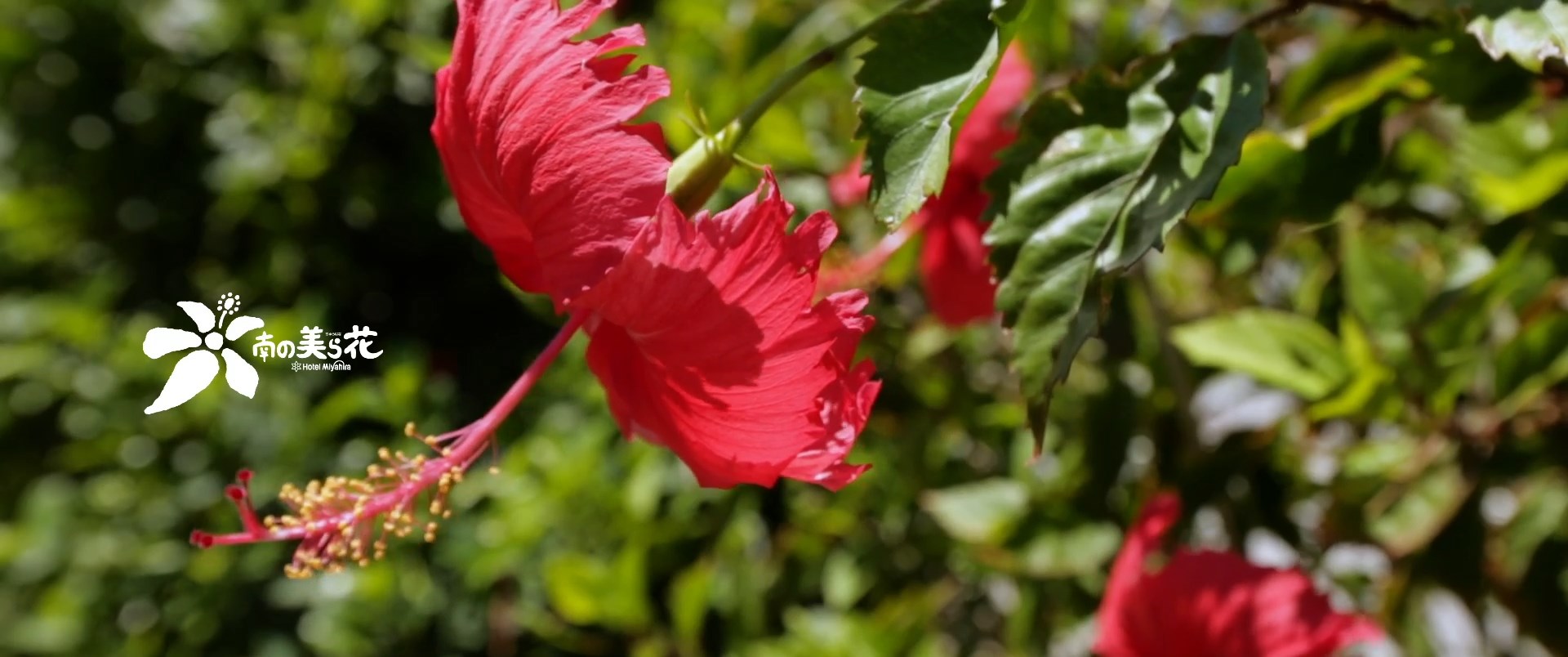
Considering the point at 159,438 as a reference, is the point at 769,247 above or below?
above

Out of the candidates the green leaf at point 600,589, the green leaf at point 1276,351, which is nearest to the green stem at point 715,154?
the green leaf at point 1276,351

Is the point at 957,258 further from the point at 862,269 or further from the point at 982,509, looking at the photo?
the point at 982,509

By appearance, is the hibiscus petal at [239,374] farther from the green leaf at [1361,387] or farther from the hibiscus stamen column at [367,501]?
the green leaf at [1361,387]

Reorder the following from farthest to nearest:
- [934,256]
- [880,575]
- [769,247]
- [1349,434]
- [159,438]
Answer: [159,438], [880,575], [1349,434], [934,256], [769,247]

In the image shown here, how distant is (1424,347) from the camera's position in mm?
877

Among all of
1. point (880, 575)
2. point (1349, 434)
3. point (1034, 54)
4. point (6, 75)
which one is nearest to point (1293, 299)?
point (1349, 434)

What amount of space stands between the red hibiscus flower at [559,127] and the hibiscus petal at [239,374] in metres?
0.34

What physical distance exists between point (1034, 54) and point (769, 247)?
0.64 metres

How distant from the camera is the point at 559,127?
0.51 metres

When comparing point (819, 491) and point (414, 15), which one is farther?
point (414, 15)

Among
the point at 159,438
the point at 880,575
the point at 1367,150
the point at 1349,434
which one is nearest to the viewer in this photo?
the point at 1367,150

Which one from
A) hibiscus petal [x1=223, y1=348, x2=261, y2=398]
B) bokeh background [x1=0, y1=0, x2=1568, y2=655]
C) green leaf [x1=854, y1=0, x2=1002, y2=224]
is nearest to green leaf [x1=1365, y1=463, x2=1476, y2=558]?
bokeh background [x1=0, y1=0, x2=1568, y2=655]

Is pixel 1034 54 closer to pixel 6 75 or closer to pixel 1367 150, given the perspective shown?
pixel 1367 150

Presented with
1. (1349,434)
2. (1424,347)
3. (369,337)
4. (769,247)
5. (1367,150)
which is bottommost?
(1349,434)
